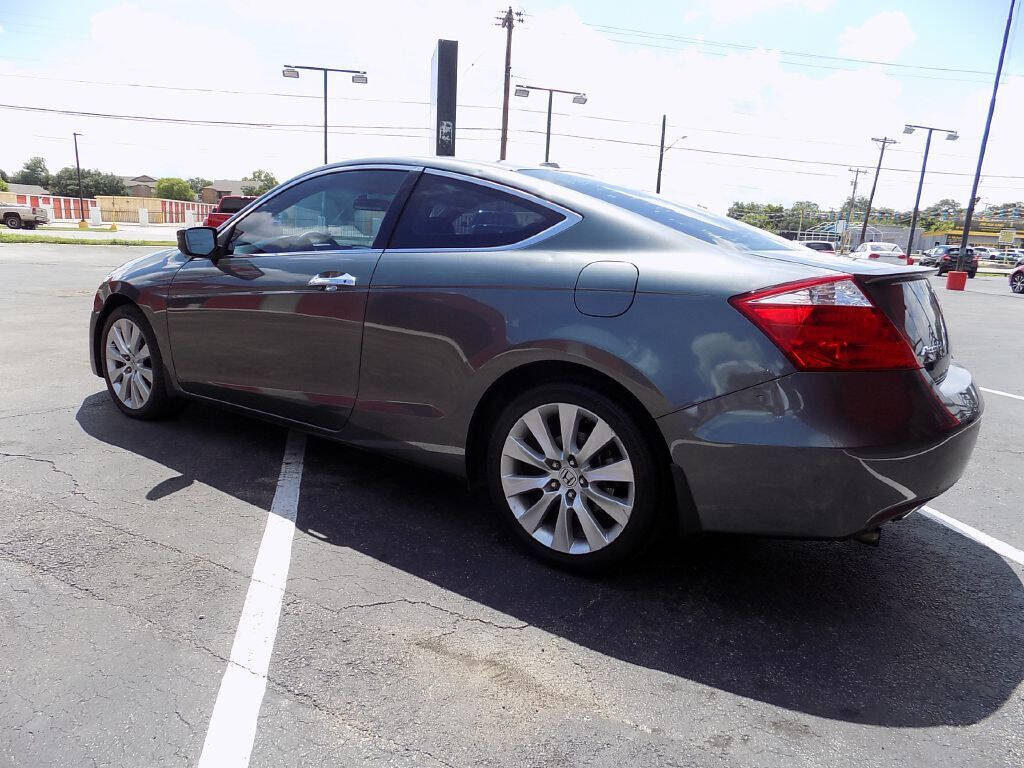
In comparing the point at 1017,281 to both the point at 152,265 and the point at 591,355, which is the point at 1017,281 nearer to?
the point at 591,355

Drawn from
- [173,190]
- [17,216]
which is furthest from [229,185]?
[17,216]

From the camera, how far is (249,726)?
1979 millimetres

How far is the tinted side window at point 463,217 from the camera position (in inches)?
120

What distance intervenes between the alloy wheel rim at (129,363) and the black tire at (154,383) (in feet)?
0.06

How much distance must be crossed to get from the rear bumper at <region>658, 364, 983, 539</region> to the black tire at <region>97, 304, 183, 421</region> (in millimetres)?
3221

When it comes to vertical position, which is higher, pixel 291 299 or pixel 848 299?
pixel 848 299

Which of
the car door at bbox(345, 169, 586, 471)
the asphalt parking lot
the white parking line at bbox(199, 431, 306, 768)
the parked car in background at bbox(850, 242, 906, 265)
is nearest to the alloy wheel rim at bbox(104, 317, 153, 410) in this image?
the asphalt parking lot

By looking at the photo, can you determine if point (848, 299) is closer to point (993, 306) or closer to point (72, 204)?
point (993, 306)

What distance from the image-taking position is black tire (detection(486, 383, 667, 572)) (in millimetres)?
2621

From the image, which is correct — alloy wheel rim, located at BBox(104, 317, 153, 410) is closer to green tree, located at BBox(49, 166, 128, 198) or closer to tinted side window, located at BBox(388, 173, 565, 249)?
tinted side window, located at BBox(388, 173, 565, 249)

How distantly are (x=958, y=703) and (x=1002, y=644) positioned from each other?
1.57 feet

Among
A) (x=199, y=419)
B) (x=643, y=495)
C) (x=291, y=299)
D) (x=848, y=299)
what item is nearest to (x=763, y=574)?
(x=643, y=495)

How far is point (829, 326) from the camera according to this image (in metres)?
2.36

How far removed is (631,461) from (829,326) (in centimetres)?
79
